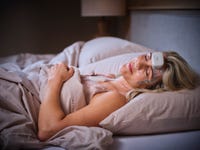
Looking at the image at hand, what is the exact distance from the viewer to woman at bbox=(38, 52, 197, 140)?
0.95 m

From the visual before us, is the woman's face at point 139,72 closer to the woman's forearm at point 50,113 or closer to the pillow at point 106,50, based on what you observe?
the woman's forearm at point 50,113

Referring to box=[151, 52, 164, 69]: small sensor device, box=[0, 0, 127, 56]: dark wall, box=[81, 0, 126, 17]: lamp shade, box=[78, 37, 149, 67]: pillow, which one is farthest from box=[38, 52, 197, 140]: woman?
box=[0, 0, 127, 56]: dark wall

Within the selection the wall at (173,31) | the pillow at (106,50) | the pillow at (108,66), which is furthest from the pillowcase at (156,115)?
the pillow at (106,50)

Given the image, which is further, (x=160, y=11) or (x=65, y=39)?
(x=65, y=39)

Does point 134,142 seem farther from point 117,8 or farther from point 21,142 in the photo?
point 117,8

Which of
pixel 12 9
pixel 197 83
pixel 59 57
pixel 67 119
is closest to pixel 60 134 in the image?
pixel 67 119

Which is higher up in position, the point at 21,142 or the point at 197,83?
the point at 197,83

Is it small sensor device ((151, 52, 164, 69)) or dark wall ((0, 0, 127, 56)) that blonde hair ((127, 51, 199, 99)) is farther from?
dark wall ((0, 0, 127, 56))

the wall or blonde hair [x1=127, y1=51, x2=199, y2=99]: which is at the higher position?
the wall

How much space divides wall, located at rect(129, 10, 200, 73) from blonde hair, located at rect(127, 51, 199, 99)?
0.14 meters

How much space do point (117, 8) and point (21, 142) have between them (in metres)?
1.61

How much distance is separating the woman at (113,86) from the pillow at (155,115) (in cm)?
5

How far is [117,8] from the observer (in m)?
2.24

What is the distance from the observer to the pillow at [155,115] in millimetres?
948
